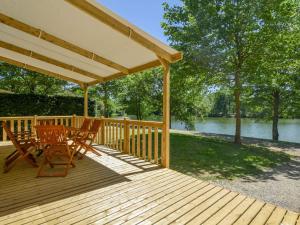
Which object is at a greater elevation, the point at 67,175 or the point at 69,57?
the point at 69,57

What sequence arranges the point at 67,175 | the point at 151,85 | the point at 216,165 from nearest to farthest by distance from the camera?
the point at 67,175 → the point at 216,165 → the point at 151,85

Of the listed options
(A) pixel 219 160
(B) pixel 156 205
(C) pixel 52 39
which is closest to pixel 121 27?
(C) pixel 52 39

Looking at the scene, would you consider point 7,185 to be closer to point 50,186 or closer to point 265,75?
point 50,186

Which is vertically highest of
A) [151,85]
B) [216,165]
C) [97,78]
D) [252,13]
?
[252,13]

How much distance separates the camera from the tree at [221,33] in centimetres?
867

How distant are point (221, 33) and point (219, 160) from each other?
4.88m

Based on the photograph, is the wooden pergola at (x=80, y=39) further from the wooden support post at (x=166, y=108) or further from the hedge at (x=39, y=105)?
the hedge at (x=39, y=105)

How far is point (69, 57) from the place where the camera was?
5.60m

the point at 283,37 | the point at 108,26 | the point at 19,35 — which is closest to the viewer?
the point at 108,26

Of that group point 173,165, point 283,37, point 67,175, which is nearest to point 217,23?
point 283,37

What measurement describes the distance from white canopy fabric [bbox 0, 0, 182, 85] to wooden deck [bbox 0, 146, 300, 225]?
7.72ft

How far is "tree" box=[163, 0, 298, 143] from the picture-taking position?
8671 millimetres

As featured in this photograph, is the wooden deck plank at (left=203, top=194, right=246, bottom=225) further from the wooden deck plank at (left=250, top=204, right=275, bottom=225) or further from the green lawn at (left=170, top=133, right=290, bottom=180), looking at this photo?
the green lawn at (left=170, top=133, right=290, bottom=180)

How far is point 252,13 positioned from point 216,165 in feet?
19.8
